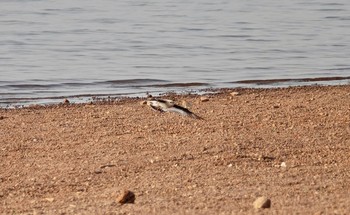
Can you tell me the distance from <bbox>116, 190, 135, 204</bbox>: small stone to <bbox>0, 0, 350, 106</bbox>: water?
6.27 metres

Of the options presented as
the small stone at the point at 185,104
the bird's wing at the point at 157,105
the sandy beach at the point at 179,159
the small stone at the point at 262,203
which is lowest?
the small stone at the point at 185,104

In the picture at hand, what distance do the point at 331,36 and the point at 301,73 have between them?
626cm

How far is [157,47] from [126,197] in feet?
41.4

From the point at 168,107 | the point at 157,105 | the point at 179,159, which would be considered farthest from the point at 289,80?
the point at 179,159

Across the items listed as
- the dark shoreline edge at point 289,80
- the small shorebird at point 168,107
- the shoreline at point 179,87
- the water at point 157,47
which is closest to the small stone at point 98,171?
the small shorebird at point 168,107

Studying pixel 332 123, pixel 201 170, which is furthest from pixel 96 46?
pixel 201 170

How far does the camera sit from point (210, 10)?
98.0ft

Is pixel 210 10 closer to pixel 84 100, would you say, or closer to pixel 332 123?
pixel 84 100

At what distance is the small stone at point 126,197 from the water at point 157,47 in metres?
→ 6.27

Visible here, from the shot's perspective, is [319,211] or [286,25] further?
[286,25]

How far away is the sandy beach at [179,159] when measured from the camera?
6.97 m

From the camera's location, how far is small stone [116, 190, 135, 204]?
6.89m

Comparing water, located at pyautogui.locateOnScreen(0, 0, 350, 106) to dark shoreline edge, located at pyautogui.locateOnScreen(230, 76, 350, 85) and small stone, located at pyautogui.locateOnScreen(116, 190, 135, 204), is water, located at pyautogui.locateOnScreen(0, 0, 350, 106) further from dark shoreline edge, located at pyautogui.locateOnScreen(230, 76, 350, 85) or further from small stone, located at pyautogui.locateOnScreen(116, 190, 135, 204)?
small stone, located at pyautogui.locateOnScreen(116, 190, 135, 204)

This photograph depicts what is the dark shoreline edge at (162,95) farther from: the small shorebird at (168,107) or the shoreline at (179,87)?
the small shorebird at (168,107)
